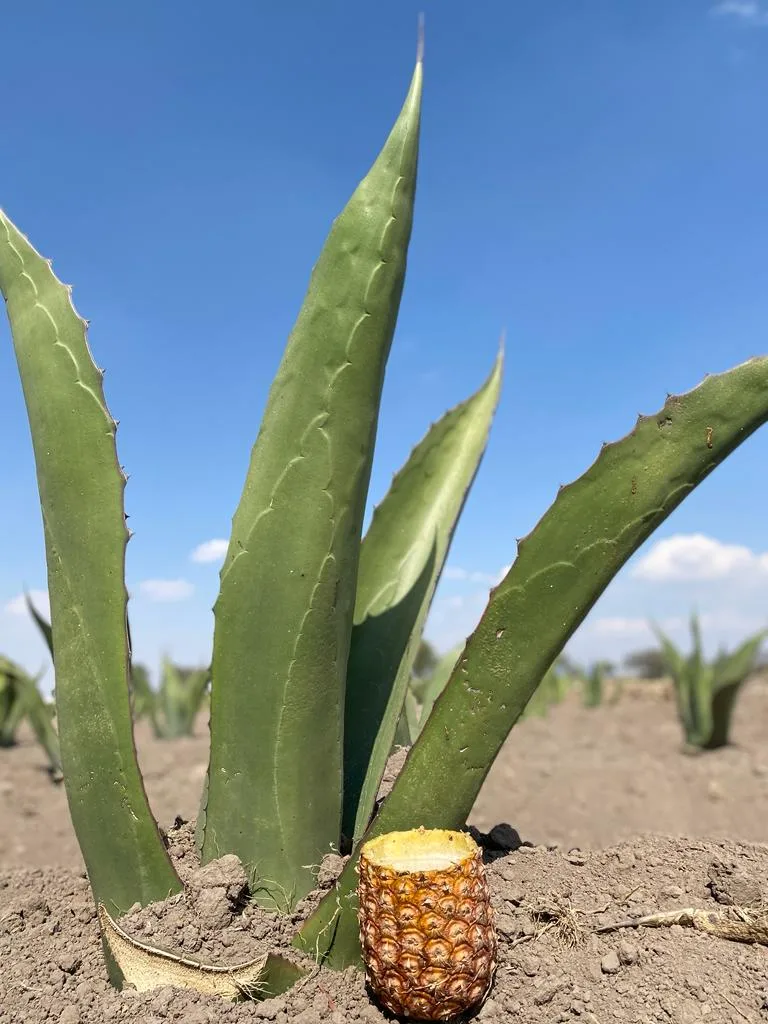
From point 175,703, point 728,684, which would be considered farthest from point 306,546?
point 175,703

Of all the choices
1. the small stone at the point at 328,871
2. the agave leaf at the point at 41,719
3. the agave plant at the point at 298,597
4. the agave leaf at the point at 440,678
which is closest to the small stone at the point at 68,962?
the agave plant at the point at 298,597

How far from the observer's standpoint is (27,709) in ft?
18.9

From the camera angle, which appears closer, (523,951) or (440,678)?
(523,951)

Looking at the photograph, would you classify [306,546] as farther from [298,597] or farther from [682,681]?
[682,681]

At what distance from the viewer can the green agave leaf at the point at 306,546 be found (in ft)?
4.99

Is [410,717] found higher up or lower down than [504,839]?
higher up

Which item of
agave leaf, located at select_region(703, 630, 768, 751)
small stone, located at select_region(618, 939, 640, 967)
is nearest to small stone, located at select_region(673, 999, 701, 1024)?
small stone, located at select_region(618, 939, 640, 967)

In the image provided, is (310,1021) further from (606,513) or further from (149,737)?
(149,737)

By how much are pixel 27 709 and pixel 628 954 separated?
201 inches

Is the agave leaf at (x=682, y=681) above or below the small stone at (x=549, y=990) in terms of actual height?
above

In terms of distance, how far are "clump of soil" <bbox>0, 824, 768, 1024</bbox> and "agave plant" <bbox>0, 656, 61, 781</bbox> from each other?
321cm

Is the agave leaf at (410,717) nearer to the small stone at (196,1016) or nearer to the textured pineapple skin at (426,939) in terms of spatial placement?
the textured pineapple skin at (426,939)

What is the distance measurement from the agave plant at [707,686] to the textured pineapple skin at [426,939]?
17.6ft

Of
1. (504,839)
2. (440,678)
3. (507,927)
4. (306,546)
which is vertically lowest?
(507,927)
